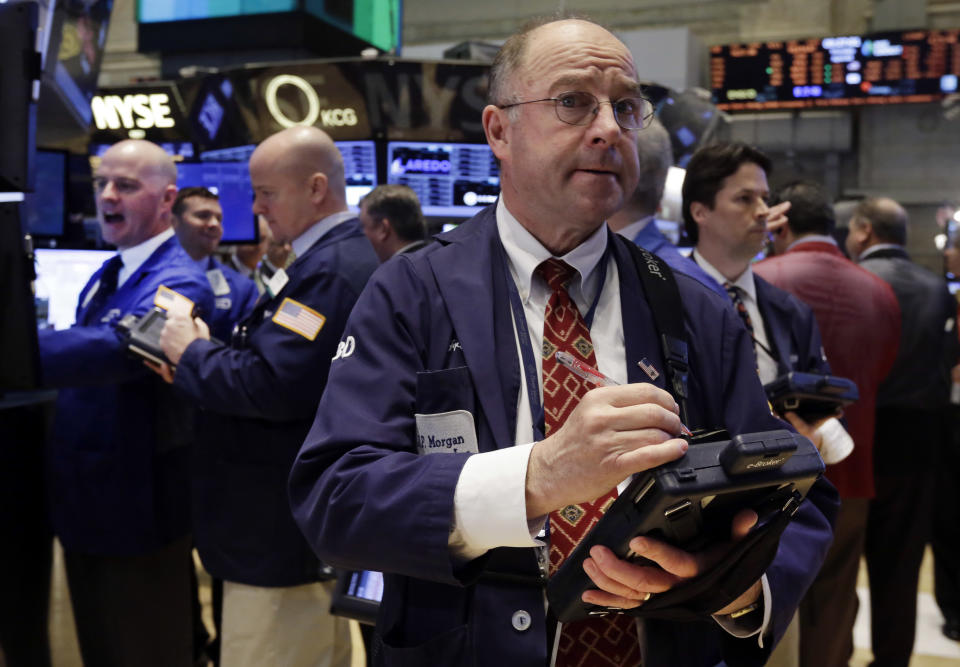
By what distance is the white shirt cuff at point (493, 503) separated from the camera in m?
1.11

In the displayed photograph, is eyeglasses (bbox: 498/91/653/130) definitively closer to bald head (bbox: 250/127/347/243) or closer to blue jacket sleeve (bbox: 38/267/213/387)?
bald head (bbox: 250/127/347/243)

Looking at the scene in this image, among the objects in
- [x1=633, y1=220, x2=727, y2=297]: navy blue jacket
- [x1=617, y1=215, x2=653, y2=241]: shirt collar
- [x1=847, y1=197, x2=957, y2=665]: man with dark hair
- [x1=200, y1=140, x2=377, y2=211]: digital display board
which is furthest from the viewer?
[x1=200, y1=140, x2=377, y2=211]: digital display board

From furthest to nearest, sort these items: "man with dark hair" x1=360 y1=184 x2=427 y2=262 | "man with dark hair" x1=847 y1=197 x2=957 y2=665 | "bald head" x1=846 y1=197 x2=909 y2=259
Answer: "bald head" x1=846 y1=197 x2=909 y2=259 < "man with dark hair" x1=847 y1=197 x2=957 y2=665 < "man with dark hair" x1=360 y1=184 x2=427 y2=262

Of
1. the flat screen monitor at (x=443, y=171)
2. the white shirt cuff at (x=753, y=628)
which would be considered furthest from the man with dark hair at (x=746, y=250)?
the flat screen monitor at (x=443, y=171)

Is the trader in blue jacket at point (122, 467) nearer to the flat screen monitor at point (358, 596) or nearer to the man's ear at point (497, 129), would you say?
the flat screen monitor at point (358, 596)

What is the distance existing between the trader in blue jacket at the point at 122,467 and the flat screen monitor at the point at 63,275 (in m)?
0.92

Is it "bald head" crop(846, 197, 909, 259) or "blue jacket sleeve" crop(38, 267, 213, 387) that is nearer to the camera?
"blue jacket sleeve" crop(38, 267, 213, 387)

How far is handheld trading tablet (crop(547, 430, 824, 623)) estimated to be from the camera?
998 millimetres

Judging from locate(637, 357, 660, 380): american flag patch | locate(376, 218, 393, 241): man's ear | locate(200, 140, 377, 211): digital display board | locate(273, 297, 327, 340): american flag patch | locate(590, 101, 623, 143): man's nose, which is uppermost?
locate(200, 140, 377, 211): digital display board

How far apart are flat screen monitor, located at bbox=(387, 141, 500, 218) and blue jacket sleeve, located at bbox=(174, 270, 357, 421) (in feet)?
15.0

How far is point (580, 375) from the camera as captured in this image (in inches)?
54.6

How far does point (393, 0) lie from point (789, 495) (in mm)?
8926

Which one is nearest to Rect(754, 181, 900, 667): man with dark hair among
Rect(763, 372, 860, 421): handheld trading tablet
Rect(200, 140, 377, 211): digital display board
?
Rect(763, 372, 860, 421): handheld trading tablet

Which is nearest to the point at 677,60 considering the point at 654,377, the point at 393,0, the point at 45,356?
the point at 393,0
